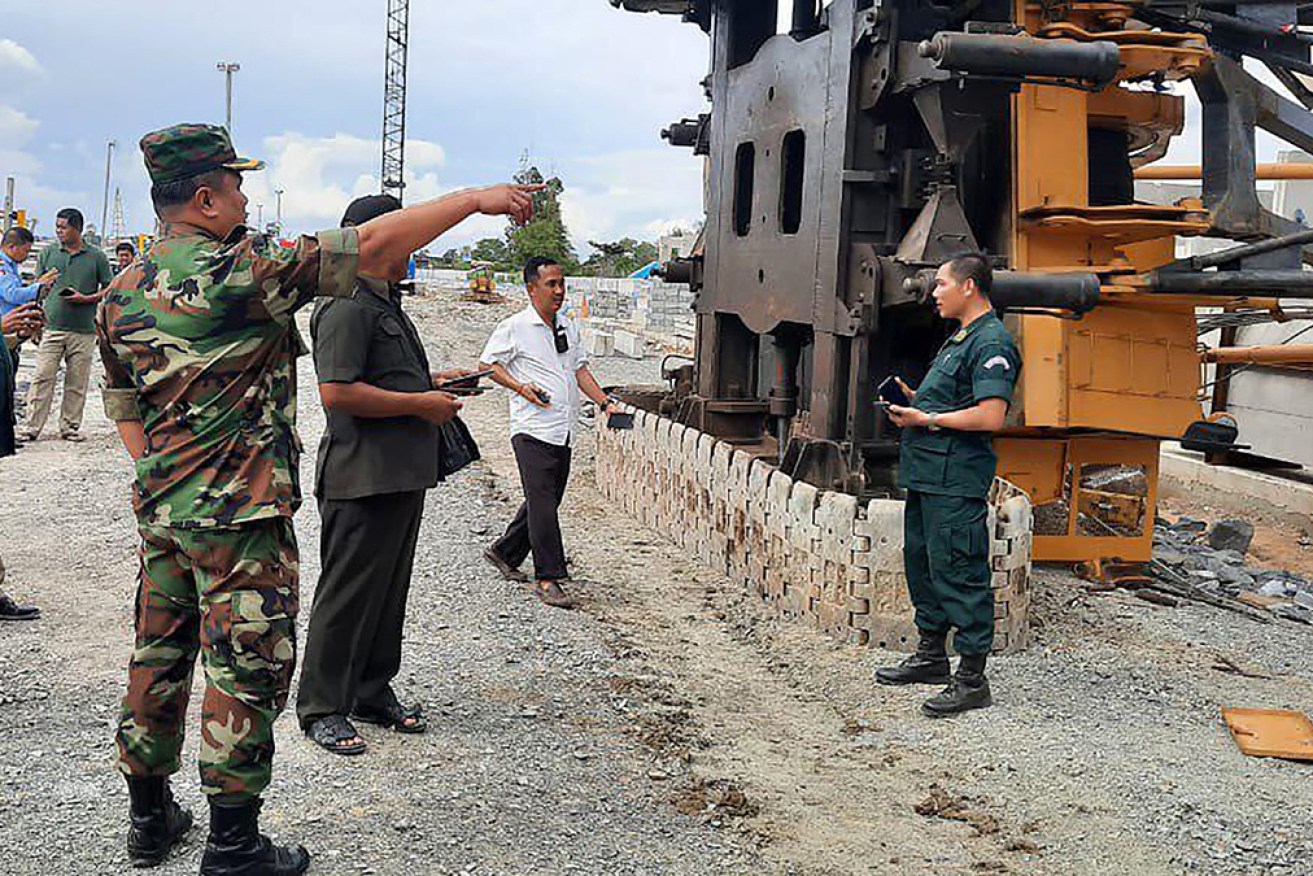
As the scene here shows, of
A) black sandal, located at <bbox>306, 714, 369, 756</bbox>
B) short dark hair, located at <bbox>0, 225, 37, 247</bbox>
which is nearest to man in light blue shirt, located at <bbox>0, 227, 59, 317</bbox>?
short dark hair, located at <bbox>0, 225, 37, 247</bbox>

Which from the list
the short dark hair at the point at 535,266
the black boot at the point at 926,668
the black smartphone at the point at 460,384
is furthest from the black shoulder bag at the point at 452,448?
the short dark hair at the point at 535,266

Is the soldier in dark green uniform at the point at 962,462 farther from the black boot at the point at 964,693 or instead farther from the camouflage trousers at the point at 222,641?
the camouflage trousers at the point at 222,641

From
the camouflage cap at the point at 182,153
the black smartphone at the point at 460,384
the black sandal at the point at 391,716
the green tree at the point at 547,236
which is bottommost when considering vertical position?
the black sandal at the point at 391,716

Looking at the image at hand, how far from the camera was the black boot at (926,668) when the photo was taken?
5.90 m

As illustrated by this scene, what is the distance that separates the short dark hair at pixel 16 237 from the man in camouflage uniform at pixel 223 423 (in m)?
8.18

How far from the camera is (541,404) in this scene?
23.9 ft

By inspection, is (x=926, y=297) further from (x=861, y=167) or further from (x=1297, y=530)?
(x=1297, y=530)

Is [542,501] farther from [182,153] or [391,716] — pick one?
[182,153]

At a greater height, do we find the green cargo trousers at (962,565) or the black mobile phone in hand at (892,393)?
the black mobile phone in hand at (892,393)

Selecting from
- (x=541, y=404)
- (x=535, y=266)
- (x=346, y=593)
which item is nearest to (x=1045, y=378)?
(x=541, y=404)

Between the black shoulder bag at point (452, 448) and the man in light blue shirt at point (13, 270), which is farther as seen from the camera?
the man in light blue shirt at point (13, 270)

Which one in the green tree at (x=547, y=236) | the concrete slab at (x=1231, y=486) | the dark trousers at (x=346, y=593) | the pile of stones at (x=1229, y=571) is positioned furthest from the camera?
the green tree at (x=547, y=236)

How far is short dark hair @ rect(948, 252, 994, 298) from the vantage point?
5.64m

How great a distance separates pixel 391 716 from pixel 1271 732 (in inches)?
144
